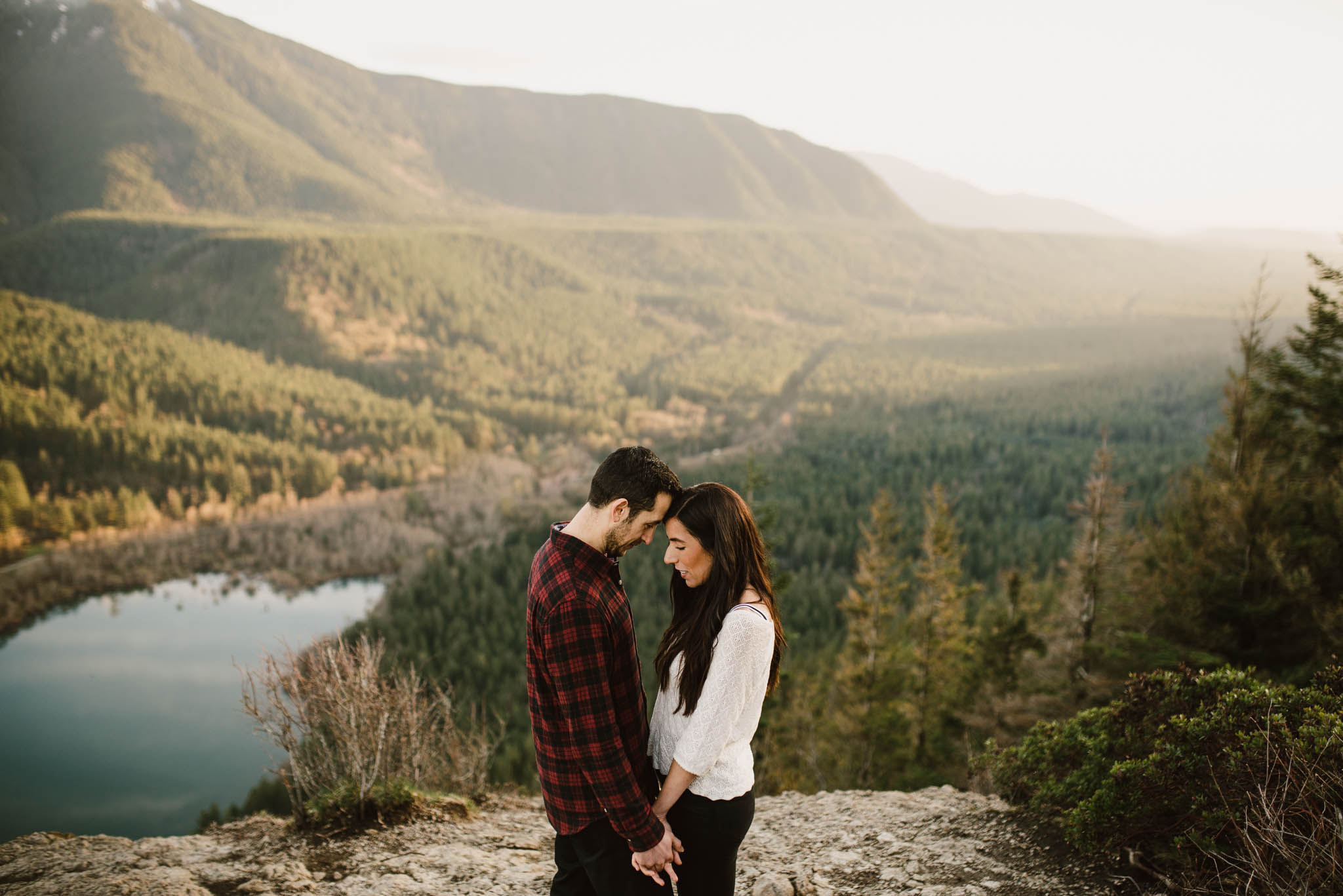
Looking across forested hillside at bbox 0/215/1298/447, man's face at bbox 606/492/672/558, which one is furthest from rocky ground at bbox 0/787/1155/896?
forested hillside at bbox 0/215/1298/447

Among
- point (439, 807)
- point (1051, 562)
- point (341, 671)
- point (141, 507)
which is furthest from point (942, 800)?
point (141, 507)

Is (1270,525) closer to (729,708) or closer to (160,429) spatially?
(729,708)

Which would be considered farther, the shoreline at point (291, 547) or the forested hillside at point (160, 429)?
the forested hillside at point (160, 429)

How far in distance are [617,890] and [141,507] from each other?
91.9 meters

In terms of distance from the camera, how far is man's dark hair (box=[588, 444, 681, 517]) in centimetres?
336

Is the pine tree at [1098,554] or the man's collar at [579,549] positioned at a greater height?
the man's collar at [579,549]

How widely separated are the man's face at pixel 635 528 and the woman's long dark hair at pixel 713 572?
7 centimetres

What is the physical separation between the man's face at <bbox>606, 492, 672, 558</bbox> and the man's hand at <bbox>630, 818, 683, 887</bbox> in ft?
4.48

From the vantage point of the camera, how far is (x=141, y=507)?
7488 centimetres

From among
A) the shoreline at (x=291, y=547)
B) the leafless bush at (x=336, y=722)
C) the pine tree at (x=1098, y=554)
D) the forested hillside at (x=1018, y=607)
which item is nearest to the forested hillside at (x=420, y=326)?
the shoreline at (x=291, y=547)

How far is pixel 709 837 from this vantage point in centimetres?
348

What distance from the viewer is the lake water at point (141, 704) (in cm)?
3484

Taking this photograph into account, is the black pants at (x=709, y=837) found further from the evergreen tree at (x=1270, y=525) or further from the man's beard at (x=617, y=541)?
the evergreen tree at (x=1270, y=525)

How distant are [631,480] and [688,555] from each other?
0.49 meters
